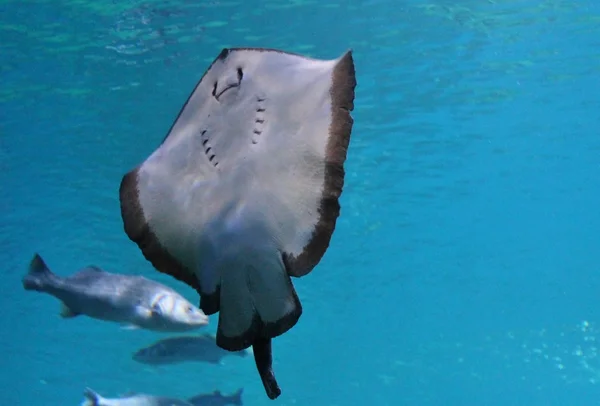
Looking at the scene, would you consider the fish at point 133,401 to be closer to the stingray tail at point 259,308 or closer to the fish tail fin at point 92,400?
the fish tail fin at point 92,400

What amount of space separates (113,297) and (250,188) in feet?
16.6

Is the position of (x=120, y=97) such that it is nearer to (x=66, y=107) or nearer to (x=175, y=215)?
(x=66, y=107)

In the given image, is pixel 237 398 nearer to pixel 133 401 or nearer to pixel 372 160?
pixel 133 401

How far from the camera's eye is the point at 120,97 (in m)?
14.8

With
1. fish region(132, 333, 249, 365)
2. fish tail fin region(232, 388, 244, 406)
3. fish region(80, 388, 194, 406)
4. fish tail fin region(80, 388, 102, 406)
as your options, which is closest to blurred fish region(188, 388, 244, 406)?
fish tail fin region(232, 388, 244, 406)

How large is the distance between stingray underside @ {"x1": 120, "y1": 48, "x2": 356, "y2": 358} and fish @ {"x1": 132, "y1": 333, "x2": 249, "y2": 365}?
7275 mm

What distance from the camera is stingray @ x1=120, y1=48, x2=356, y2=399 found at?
8.14 ft

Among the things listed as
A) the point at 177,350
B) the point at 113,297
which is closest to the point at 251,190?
the point at 113,297

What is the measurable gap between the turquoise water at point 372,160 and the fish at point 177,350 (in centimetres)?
685

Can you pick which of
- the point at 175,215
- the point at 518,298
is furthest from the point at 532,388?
the point at 175,215

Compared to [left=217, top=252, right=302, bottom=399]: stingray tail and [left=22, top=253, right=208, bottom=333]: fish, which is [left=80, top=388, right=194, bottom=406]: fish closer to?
[left=22, top=253, right=208, bottom=333]: fish

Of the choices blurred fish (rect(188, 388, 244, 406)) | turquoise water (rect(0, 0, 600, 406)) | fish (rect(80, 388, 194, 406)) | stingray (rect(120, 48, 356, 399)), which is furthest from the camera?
turquoise water (rect(0, 0, 600, 406))

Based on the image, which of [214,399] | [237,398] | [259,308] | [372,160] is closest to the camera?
[259,308]

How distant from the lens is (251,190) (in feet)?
8.48
